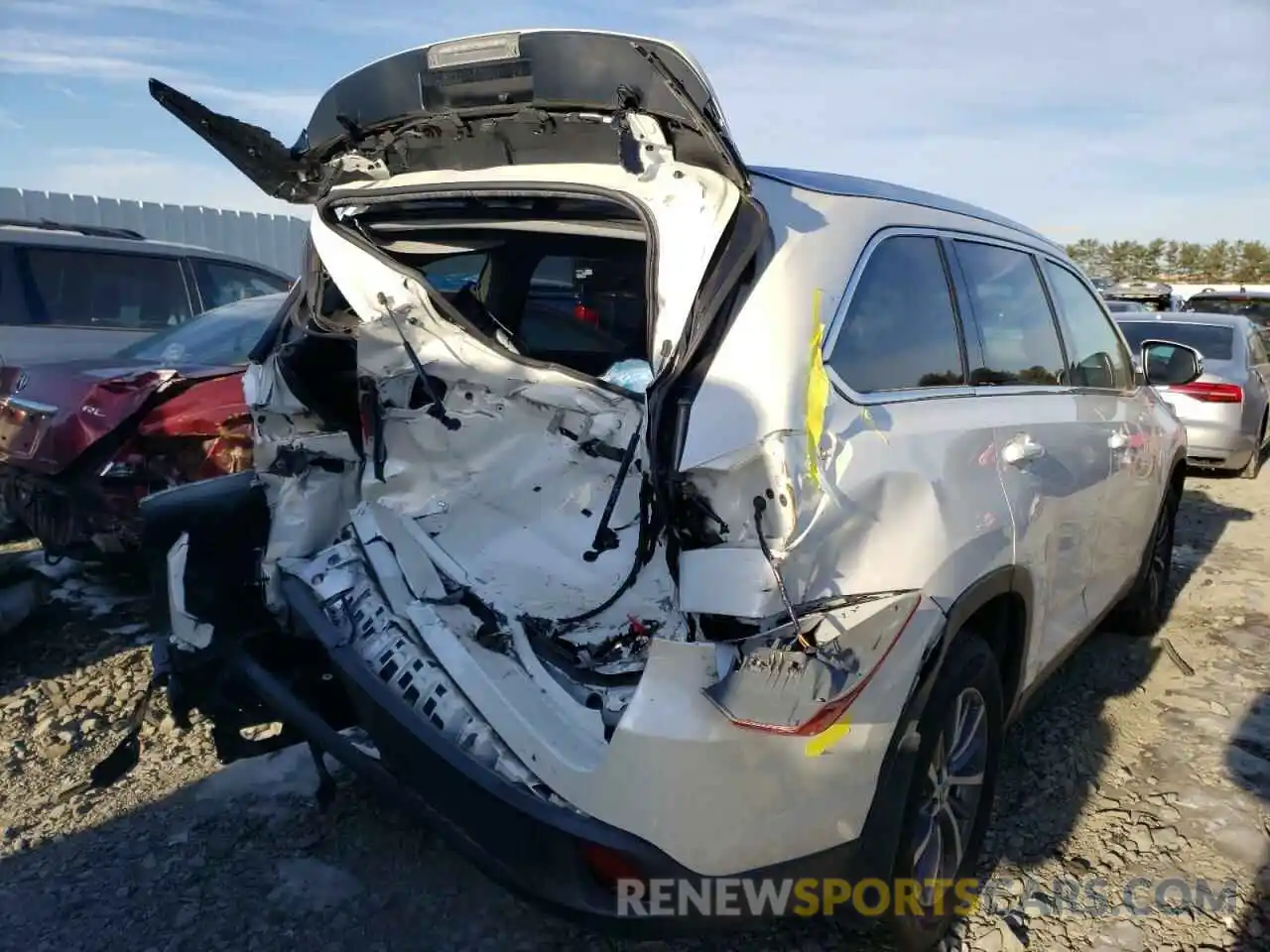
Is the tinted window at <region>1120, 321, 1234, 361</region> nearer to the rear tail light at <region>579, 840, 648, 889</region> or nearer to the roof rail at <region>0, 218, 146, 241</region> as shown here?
the rear tail light at <region>579, 840, 648, 889</region>

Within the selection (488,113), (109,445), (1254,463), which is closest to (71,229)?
(109,445)

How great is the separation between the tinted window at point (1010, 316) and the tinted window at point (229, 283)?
5.73 m

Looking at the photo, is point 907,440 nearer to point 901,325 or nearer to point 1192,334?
point 901,325

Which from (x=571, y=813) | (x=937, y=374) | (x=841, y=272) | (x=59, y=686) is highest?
(x=841, y=272)

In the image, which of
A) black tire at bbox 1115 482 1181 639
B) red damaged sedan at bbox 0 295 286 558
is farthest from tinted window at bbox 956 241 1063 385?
red damaged sedan at bbox 0 295 286 558

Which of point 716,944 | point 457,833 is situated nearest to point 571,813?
point 457,833

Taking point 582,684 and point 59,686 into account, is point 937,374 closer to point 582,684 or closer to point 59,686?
point 582,684

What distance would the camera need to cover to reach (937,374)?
263 cm

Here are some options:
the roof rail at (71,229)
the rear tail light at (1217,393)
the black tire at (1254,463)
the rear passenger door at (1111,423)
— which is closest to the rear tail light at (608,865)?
the rear passenger door at (1111,423)

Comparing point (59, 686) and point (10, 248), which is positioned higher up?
point (10, 248)

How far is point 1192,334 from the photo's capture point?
8.91 meters

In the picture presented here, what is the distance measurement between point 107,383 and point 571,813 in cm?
335

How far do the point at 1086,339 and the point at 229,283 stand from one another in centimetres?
628

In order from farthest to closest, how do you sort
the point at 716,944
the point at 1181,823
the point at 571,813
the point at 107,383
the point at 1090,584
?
the point at 107,383, the point at 1090,584, the point at 1181,823, the point at 716,944, the point at 571,813
